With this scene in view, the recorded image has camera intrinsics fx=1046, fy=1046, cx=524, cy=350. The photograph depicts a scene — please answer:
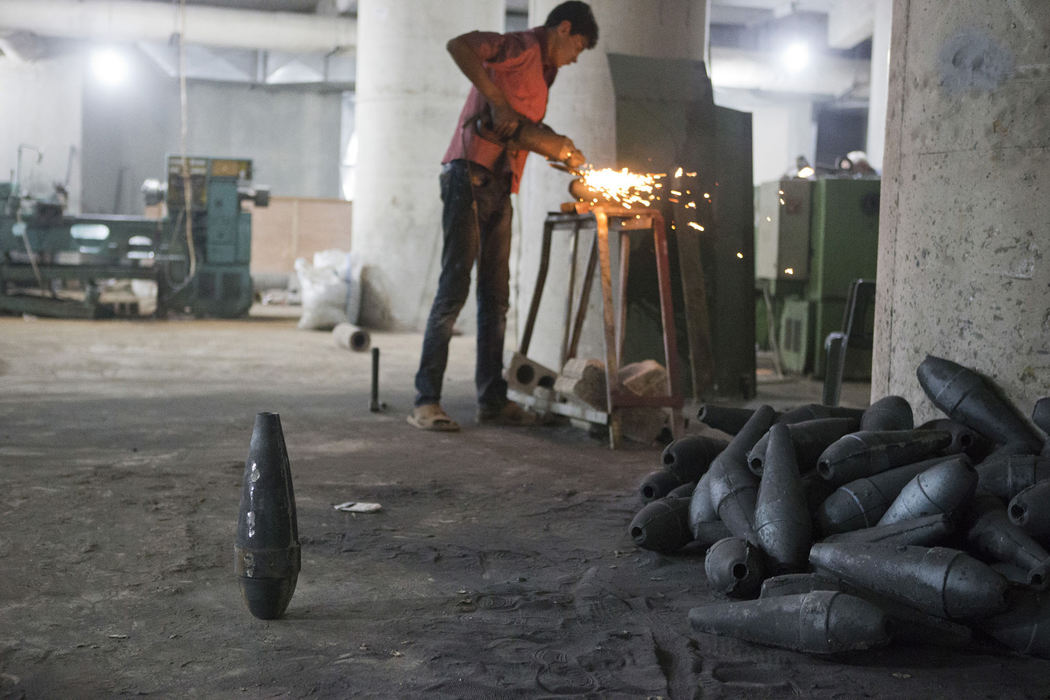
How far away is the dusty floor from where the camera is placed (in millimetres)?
2160

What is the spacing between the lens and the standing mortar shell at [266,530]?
7.90 feet

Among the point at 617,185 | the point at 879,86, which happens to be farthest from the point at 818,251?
the point at 879,86

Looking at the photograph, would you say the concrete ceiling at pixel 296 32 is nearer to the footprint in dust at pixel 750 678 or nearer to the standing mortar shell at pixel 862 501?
the standing mortar shell at pixel 862 501

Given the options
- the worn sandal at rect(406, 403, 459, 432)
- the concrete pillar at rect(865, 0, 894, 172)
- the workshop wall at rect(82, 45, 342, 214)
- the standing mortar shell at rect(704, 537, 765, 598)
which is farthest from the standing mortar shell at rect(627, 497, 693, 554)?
the workshop wall at rect(82, 45, 342, 214)

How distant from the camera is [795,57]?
666 inches

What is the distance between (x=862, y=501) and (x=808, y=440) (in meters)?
0.38

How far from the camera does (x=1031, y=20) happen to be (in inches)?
127

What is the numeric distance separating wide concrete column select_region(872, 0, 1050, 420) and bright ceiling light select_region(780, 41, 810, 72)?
13.9 metres

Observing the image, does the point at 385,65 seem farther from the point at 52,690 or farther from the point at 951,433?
the point at 52,690

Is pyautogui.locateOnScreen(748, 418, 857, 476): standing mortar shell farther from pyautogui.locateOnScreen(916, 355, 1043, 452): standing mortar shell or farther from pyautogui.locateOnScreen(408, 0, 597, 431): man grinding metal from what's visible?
pyautogui.locateOnScreen(408, 0, 597, 431): man grinding metal

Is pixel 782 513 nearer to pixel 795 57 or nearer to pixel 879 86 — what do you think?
pixel 879 86

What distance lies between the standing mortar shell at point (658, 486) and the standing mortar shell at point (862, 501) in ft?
2.29

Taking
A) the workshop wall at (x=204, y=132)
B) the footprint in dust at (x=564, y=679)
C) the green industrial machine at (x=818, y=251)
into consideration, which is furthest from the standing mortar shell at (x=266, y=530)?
the workshop wall at (x=204, y=132)

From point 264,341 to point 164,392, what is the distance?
131 inches
